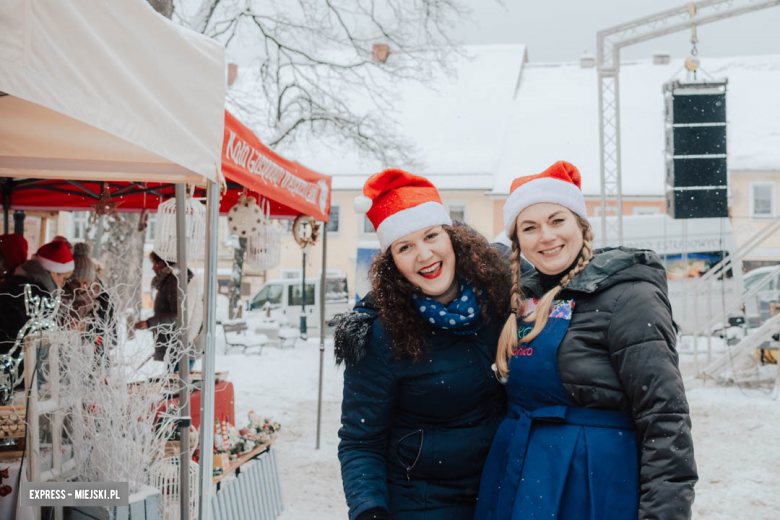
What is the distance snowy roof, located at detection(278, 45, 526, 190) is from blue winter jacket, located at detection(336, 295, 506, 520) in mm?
18291

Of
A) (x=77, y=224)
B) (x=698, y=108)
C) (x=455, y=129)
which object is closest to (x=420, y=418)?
(x=698, y=108)

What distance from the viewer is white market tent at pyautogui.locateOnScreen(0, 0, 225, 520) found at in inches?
56.4

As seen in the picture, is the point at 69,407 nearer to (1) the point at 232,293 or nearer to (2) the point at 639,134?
(1) the point at 232,293

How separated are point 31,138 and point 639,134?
2253 centimetres

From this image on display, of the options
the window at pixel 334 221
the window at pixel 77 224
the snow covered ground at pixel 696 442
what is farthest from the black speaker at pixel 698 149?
the window at pixel 77 224

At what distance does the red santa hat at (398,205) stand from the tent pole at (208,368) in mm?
829

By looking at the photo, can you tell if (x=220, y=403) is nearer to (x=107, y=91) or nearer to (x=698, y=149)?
(x=107, y=91)

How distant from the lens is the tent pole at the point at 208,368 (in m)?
2.68

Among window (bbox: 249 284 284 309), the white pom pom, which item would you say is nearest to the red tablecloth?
the white pom pom

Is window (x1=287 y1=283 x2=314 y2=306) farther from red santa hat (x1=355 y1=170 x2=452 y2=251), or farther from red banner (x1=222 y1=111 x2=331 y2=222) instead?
red santa hat (x1=355 y1=170 x2=452 y2=251)

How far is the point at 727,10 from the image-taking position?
26.8 ft

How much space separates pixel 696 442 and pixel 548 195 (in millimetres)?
5942

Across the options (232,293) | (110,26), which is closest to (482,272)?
(110,26)

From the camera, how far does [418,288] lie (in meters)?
2.00
